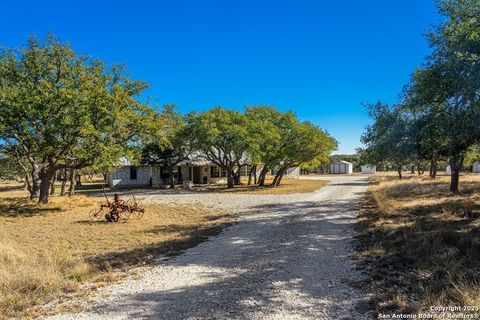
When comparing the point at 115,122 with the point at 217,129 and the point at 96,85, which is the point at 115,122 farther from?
the point at 217,129

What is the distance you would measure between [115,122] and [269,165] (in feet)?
62.3

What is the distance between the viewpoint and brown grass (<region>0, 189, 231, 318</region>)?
5.85 metres

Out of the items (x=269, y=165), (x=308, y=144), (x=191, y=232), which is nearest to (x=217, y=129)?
(x=269, y=165)

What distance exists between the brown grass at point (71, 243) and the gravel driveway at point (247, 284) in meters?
0.92

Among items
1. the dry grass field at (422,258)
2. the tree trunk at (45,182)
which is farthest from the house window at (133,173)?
the dry grass field at (422,258)

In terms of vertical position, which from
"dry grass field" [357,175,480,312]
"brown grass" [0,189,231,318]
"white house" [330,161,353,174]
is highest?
"white house" [330,161,353,174]

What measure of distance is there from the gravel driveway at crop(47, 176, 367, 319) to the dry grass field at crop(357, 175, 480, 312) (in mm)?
501

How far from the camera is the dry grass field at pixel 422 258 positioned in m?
4.80

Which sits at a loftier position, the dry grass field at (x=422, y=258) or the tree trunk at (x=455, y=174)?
the tree trunk at (x=455, y=174)

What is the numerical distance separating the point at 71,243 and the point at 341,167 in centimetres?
8199

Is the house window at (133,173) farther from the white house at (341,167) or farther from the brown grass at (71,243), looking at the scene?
the white house at (341,167)

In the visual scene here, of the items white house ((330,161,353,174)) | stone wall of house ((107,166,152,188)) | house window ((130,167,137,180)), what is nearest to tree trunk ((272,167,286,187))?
stone wall of house ((107,166,152,188))

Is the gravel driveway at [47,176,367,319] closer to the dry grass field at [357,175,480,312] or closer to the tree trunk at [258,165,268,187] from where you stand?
the dry grass field at [357,175,480,312]

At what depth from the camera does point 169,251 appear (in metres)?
8.83
